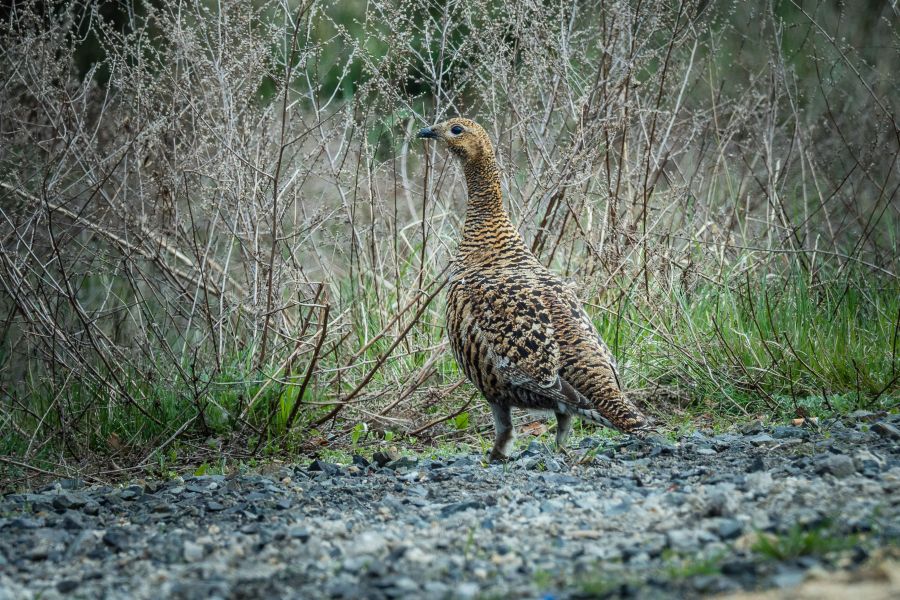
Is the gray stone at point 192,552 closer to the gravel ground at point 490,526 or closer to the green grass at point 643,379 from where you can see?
the gravel ground at point 490,526

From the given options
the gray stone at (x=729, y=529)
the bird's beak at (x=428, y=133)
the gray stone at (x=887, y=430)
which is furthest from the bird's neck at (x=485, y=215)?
the gray stone at (x=729, y=529)

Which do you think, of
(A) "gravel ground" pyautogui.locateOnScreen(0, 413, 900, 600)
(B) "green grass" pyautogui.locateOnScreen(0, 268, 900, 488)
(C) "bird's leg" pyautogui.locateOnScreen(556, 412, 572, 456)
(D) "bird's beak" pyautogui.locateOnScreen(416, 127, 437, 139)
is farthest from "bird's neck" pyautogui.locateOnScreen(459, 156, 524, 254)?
(A) "gravel ground" pyautogui.locateOnScreen(0, 413, 900, 600)

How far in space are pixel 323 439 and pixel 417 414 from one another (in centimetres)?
85

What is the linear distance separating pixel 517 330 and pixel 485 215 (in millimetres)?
1012

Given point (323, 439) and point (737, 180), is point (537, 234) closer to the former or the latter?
point (323, 439)

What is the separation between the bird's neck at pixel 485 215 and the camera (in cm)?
634

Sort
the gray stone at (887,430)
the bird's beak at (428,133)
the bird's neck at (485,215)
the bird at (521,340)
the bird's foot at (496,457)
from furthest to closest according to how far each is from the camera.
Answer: the bird's beak at (428,133) → the bird's neck at (485,215) → the bird's foot at (496,457) → the bird at (521,340) → the gray stone at (887,430)

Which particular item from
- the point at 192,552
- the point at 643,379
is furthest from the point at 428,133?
the point at 192,552

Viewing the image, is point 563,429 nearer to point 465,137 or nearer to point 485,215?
point 485,215

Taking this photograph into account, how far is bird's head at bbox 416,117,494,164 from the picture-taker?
A: 6602mm

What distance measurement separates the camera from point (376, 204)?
25.3 feet

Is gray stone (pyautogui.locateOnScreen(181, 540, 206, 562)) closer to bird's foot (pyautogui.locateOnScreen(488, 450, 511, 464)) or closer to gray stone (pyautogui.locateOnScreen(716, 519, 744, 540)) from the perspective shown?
gray stone (pyautogui.locateOnScreen(716, 519, 744, 540))

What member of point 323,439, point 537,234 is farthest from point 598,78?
point 323,439

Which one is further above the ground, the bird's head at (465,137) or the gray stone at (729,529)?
the bird's head at (465,137)
